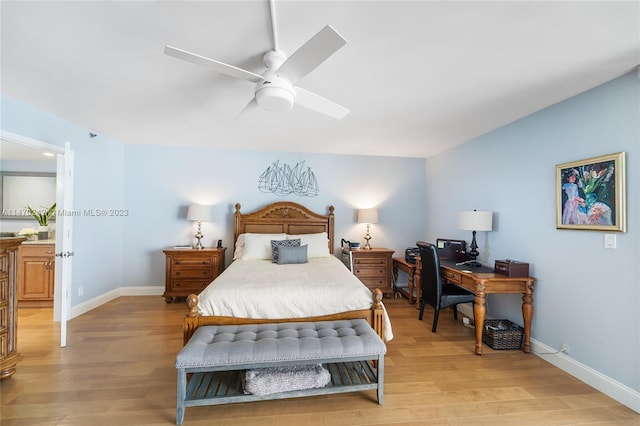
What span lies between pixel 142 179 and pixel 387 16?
4.37m

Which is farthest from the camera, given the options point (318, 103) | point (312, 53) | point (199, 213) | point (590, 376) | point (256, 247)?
point (199, 213)

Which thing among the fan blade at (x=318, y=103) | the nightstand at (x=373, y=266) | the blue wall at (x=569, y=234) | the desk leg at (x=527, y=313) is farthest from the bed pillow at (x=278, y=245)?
the desk leg at (x=527, y=313)

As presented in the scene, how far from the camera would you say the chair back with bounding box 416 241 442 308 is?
301cm

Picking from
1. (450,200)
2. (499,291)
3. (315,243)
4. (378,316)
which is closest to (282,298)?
(378,316)

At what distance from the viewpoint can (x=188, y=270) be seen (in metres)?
3.95

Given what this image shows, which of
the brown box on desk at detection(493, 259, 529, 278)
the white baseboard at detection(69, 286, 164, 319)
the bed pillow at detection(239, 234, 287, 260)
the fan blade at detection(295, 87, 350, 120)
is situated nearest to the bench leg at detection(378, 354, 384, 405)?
the brown box on desk at detection(493, 259, 529, 278)

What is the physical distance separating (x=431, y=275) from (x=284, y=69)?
8.87 ft

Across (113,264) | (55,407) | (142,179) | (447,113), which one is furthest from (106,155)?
(447,113)

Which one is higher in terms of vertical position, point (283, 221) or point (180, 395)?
point (283, 221)

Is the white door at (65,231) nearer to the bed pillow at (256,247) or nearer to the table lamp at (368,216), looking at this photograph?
the bed pillow at (256,247)

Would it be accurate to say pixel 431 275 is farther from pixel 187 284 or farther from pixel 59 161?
pixel 59 161

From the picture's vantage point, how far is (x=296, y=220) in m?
4.40

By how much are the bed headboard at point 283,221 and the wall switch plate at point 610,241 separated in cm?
317

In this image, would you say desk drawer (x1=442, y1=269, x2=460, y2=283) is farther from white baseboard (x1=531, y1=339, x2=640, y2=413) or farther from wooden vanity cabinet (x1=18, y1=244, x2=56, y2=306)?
wooden vanity cabinet (x1=18, y1=244, x2=56, y2=306)
